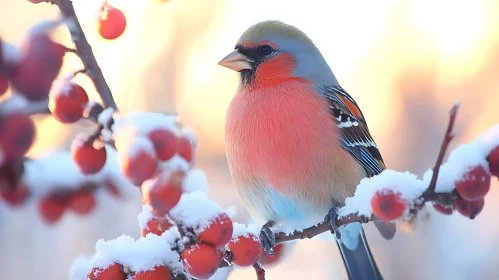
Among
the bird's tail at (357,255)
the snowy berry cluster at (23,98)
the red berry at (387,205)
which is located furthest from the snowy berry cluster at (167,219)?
the bird's tail at (357,255)

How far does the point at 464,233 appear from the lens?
5.71m

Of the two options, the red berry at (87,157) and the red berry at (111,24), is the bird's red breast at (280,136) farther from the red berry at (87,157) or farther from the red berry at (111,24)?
the red berry at (87,157)

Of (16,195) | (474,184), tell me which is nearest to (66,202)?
(16,195)

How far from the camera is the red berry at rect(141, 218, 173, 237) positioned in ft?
3.40

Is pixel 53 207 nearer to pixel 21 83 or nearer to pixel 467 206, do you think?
pixel 21 83

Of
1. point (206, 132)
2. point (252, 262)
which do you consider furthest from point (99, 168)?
point (206, 132)

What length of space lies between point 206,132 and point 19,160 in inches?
165

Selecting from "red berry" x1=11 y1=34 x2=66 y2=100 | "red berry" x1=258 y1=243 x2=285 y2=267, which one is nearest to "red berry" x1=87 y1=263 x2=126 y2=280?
"red berry" x1=11 y1=34 x2=66 y2=100

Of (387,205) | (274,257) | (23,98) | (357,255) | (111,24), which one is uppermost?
(111,24)

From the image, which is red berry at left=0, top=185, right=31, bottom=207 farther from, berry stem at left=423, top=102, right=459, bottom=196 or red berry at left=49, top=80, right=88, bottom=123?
berry stem at left=423, top=102, right=459, bottom=196

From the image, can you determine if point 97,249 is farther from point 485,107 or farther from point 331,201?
point 485,107

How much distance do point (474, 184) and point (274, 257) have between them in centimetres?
65

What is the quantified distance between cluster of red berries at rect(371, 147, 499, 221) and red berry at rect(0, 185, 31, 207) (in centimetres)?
43

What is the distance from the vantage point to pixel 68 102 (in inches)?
35.7
